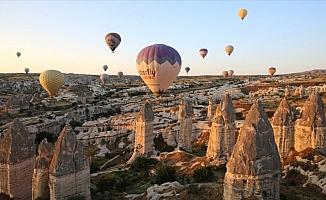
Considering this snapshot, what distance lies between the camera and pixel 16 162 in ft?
83.4

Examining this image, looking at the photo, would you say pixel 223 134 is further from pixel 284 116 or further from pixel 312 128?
pixel 312 128

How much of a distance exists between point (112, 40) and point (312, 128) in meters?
39.4

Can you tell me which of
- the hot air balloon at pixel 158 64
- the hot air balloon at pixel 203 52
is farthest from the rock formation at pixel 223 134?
the hot air balloon at pixel 203 52

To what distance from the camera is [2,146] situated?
25750 mm

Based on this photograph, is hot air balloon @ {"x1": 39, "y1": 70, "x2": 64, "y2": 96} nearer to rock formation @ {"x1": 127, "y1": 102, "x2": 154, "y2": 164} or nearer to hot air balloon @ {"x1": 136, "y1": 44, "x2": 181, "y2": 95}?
hot air balloon @ {"x1": 136, "y1": 44, "x2": 181, "y2": 95}

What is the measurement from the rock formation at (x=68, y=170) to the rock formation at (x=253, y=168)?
8952 millimetres

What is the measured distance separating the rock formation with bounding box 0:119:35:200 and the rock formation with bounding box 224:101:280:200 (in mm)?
13679

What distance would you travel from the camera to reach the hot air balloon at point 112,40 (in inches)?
2478

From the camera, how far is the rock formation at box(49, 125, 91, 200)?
2273cm

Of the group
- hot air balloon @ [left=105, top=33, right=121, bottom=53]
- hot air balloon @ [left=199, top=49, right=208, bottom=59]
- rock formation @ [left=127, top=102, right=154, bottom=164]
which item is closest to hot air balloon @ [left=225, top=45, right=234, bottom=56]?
hot air balloon @ [left=199, top=49, right=208, bottom=59]

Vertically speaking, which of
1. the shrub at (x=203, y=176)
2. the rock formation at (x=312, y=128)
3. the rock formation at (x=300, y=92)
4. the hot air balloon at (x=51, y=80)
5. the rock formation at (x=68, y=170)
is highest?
the hot air balloon at (x=51, y=80)

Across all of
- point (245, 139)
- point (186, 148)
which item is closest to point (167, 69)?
point (186, 148)

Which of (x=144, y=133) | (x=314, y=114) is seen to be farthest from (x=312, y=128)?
(x=144, y=133)

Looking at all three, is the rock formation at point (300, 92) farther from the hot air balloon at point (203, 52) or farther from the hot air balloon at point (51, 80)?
the hot air balloon at point (51, 80)
